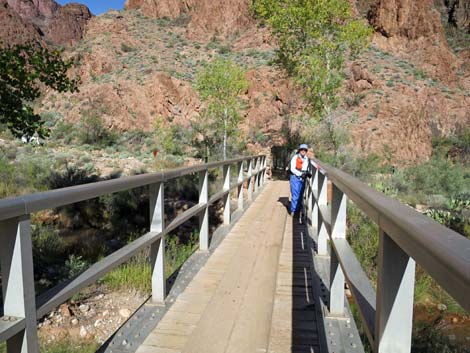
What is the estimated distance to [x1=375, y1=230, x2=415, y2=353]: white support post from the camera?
4.64 ft

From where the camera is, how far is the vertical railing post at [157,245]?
365 centimetres

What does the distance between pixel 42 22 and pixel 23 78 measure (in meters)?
135

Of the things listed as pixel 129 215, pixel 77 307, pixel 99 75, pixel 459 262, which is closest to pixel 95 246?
pixel 129 215

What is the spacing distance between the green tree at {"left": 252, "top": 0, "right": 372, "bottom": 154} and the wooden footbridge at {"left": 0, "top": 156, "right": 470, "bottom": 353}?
1282 centimetres

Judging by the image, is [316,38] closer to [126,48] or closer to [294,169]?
[294,169]

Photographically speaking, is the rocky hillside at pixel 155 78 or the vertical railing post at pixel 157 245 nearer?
the vertical railing post at pixel 157 245

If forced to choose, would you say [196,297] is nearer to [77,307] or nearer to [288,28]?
[77,307]

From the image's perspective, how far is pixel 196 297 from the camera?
412 centimetres

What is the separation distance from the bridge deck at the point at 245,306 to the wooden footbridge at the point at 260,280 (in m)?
0.01

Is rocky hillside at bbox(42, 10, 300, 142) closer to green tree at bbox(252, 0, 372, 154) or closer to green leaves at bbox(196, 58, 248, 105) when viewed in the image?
green leaves at bbox(196, 58, 248, 105)

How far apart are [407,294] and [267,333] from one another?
2.17 metres

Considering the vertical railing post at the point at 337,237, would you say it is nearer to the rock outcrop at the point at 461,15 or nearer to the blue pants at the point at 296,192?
the blue pants at the point at 296,192

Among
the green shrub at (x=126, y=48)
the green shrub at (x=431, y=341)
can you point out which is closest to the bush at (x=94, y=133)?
the green shrub at (x=126, y=48)

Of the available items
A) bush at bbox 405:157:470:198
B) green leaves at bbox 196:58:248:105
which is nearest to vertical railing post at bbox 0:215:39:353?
bush at bbox 405:157:470:198
